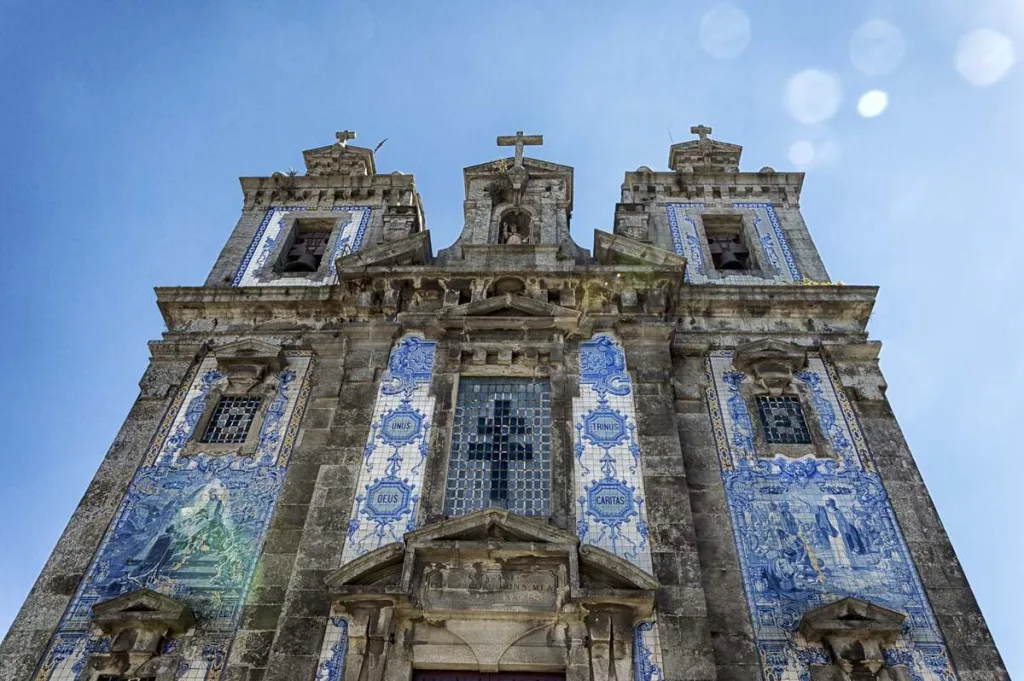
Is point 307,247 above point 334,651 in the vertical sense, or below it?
above

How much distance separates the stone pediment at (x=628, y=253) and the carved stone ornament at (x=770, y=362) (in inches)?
69.3

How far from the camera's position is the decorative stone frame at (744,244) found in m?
15.9

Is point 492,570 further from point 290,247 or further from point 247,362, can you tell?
point 290,247

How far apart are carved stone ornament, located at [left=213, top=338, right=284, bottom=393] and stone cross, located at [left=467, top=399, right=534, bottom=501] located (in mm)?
3770

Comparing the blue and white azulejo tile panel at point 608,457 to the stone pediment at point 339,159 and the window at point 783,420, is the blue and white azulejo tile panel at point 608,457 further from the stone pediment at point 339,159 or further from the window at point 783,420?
the stone pediment at point 339,159

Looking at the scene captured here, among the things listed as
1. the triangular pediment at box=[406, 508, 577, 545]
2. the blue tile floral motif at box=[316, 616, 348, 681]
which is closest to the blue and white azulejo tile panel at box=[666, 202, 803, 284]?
the triangular pediment at box=[406, 508, 577, 545]

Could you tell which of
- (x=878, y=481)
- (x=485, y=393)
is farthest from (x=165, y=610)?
(x=878, y=481)

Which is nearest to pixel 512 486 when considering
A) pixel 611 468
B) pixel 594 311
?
pixel 611 468

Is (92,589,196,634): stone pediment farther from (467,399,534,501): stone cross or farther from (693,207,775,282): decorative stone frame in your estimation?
(693,207,775,282): decorative stone frame

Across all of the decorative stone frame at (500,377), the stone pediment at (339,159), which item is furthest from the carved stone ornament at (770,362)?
the stone pediment at (339,159)

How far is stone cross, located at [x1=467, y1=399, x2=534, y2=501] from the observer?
37.9 ft

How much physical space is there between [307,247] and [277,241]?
2.07 feet

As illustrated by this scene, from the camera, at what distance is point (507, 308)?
13.6m

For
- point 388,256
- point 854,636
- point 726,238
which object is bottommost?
point 854,636
